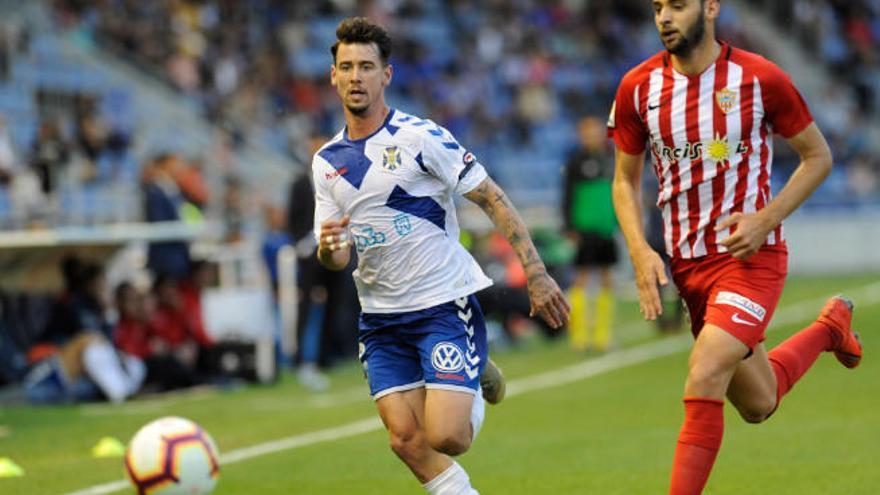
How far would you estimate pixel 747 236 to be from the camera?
7.18m

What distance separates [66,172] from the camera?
2034 centimetres

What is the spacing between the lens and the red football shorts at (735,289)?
23.8 feet

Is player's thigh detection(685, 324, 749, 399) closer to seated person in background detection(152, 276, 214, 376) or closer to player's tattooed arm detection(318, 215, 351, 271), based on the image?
player's tattooed arm detection(318, 215, 351, 271)

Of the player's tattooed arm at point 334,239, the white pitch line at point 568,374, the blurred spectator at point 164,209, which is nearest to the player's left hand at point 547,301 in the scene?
the player's tattooed arm at point 334,239

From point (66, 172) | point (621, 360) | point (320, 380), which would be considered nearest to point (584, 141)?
point (621, 360)

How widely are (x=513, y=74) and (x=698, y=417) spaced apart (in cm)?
2758

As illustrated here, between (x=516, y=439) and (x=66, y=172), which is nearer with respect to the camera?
(x=516, y=439)

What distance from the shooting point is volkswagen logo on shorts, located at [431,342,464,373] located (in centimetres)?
737

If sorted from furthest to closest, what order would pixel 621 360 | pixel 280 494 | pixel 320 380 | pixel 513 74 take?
pixel 513 74, pixel 621 360, pixel 320 380, pixel 280 494

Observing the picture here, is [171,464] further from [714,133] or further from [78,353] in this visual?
[78,353]

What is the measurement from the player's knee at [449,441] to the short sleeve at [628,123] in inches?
62.5

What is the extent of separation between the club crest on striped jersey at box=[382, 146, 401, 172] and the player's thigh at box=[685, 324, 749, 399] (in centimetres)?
156

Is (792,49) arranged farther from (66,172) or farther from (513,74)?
(66,172)

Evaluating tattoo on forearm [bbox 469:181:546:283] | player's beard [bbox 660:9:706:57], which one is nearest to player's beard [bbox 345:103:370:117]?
tattoo on forearm [bbox 469:181:546:283]
